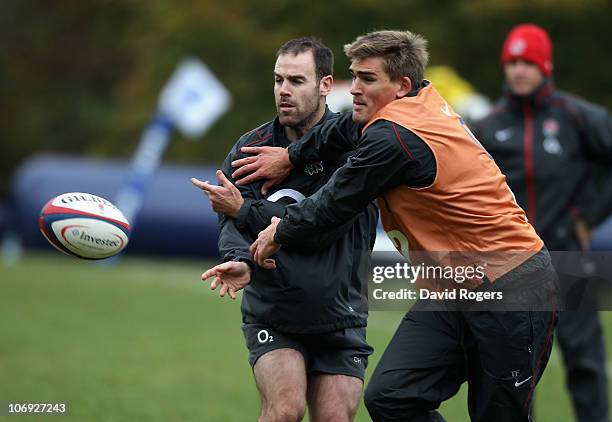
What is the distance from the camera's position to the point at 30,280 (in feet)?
55.1

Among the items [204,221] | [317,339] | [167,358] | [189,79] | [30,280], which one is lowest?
[317,339]

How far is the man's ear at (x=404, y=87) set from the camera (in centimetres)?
561

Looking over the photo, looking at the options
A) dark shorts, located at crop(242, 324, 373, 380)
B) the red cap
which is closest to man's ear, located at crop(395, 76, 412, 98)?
dark shorts, located at crop(242, 324, 373, 380)

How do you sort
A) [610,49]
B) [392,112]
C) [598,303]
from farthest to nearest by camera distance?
1. [610,49]
2. [598,303]
3. [392,112]

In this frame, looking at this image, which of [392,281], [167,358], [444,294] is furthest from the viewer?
[167,358]

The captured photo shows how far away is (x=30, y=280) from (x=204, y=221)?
437 centimetres

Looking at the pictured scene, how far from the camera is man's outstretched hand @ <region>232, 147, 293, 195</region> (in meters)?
5.97

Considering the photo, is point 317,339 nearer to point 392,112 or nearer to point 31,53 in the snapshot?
point 392,112

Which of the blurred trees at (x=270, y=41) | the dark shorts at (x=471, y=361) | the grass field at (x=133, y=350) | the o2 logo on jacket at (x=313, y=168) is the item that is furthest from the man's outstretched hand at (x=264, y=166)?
the blurred trees at (x=270, y=41)

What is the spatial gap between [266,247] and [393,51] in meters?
1.16

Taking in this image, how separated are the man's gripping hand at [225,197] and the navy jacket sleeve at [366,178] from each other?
1.55 feet

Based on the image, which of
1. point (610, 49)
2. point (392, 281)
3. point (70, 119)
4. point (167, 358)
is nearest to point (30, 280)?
point (167, 358)

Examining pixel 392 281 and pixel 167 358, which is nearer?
pixel 392 281

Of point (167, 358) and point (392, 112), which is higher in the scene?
point (167, 358)
